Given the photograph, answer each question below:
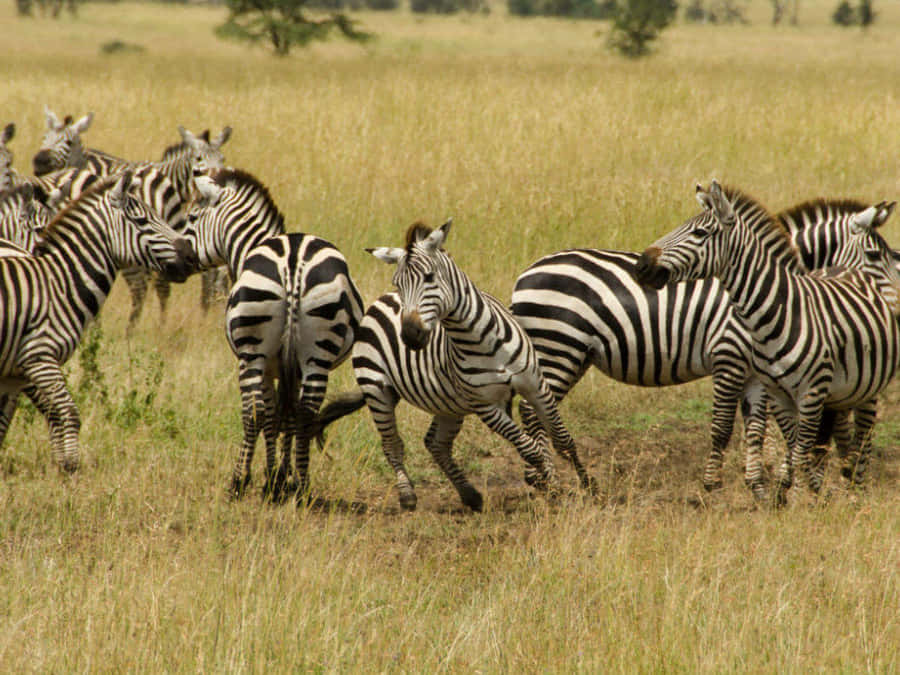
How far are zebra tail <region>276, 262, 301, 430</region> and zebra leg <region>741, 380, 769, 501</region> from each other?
273cm

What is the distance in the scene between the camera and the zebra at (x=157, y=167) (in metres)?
9.76

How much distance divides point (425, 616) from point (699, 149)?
35.0ft

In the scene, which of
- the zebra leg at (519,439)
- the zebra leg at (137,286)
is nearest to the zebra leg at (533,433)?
the zebra leg at (519,439)

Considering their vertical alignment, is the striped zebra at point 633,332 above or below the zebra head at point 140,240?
below

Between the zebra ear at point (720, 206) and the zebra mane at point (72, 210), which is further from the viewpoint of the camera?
the zebra mane at point (72, 210)

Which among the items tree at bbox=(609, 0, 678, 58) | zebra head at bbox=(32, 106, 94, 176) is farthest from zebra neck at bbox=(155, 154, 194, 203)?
tree at bbox=(609, 0, 678, 58)

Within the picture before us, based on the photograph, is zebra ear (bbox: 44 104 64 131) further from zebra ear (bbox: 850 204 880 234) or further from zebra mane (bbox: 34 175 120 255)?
zebra ear (bbox: 850 204 880 234)

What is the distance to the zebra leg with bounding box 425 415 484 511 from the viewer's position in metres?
6.19

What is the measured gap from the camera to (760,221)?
18.7 feet

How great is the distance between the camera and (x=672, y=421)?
7.84m

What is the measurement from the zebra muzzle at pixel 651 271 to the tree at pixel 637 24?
91.0ft

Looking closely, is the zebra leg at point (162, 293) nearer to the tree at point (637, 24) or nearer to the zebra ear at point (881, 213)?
the zebra ear at point (881, 213)

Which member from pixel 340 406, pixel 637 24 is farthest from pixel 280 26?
pixel 340 406

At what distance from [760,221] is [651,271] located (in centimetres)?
82
